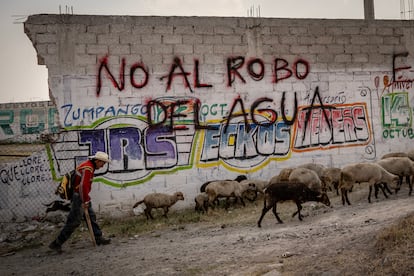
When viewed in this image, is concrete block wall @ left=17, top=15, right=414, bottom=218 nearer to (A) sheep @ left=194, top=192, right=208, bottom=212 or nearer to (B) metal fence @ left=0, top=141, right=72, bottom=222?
(B) metal fence @ left=0, top=141, right=72, bottom=222

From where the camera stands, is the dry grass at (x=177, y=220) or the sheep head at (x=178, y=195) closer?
the dry grass at (x=177, y=220)

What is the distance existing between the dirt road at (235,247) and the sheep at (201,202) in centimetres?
96

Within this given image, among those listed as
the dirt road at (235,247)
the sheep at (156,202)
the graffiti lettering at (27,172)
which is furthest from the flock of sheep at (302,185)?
the graffiti lettering at (27,172)

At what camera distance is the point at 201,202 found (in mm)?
9336

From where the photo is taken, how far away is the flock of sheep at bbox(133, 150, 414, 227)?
298 inches

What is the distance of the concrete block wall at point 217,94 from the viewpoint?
30.8 ft

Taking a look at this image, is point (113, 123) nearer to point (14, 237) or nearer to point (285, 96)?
point (14, 237)

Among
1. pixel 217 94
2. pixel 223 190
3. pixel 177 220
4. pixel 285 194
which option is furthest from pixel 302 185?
pixel 217 94

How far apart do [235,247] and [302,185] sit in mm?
2099

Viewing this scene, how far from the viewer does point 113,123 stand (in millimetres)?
9523

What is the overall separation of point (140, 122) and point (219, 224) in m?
3.02

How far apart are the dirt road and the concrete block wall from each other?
6.74 ft

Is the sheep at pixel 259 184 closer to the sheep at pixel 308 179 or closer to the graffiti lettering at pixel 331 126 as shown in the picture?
the sheep at pixel 308 179

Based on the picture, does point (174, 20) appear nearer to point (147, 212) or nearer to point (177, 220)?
point (147, 212)
